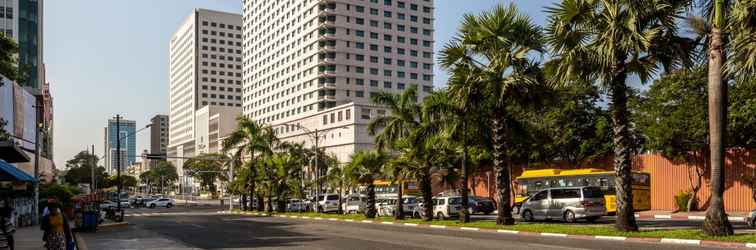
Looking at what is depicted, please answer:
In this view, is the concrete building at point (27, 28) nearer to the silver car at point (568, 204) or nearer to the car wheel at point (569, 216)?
the silver car at point (568, 204)

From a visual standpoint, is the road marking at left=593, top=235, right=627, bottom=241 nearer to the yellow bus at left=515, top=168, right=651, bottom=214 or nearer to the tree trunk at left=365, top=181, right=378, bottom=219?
the yellow bus at left=515, top=168, right=651, bottom=214

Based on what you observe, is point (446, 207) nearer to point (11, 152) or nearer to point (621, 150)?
point (621, 150)

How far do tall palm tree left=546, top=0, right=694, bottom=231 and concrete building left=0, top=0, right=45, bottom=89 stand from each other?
273 ft

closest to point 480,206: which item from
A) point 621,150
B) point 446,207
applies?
point 446,207

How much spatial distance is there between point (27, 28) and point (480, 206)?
7748 centimetres

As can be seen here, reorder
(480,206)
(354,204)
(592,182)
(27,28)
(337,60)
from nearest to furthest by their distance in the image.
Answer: (592,182)
(480,206)
(354,204)
(27,28)
(337,60)

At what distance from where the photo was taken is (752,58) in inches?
607

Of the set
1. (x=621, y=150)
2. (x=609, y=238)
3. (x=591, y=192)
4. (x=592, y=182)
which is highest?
(x=621, y=150)

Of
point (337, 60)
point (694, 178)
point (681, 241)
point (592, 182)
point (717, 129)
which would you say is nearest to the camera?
point (681, 241)

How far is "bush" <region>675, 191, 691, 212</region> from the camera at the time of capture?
38156mm

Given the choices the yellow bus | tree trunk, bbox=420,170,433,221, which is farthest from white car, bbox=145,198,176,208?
tree trunk, bbox=420,170,433,221

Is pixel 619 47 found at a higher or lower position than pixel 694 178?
higher

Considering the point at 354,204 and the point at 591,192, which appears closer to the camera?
the point at 591,192

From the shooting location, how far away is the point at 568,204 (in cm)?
3019
